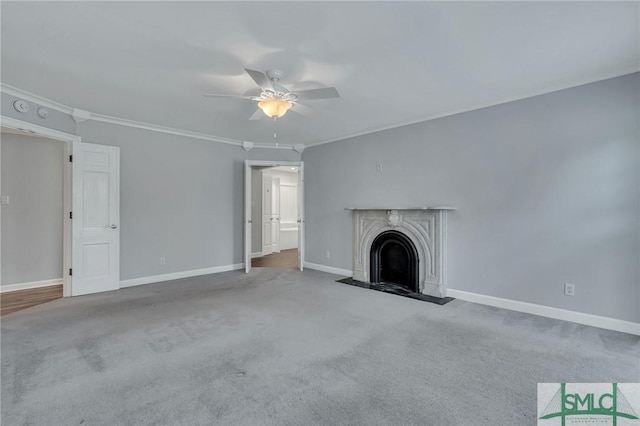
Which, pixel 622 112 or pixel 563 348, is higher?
pixel 622 112

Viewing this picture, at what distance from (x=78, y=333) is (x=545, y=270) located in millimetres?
A: 4855

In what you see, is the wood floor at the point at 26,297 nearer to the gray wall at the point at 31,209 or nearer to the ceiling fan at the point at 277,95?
the gray wall at the point at 31,209

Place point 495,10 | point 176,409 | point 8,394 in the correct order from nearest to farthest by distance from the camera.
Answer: point 176,409 → point 8,394 → point 495,10

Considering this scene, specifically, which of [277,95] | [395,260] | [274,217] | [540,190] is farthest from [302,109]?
[274,217]

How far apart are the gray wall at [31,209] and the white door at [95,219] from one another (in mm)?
1221

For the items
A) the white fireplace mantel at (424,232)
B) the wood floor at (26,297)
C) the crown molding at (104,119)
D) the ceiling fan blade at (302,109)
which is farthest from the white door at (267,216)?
the wood floor at (26,297)

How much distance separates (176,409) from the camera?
1786 millimetres

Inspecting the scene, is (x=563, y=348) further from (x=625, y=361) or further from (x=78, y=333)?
(x=78, y=333)

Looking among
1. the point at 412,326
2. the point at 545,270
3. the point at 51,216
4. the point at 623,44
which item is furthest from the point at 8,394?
the point at 623,44

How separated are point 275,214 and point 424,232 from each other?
511cm

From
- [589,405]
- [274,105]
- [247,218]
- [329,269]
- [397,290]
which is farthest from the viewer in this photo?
[329,269]

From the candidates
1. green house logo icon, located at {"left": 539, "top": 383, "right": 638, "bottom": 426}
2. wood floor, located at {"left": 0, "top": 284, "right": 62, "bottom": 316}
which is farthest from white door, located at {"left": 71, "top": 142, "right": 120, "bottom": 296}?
green house logo icon, located at {"left": 539, "top": 383, "right": 638, "bottom": 426}

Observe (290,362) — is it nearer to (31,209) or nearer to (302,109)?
(302,109)

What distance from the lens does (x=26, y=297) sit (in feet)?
13.5
